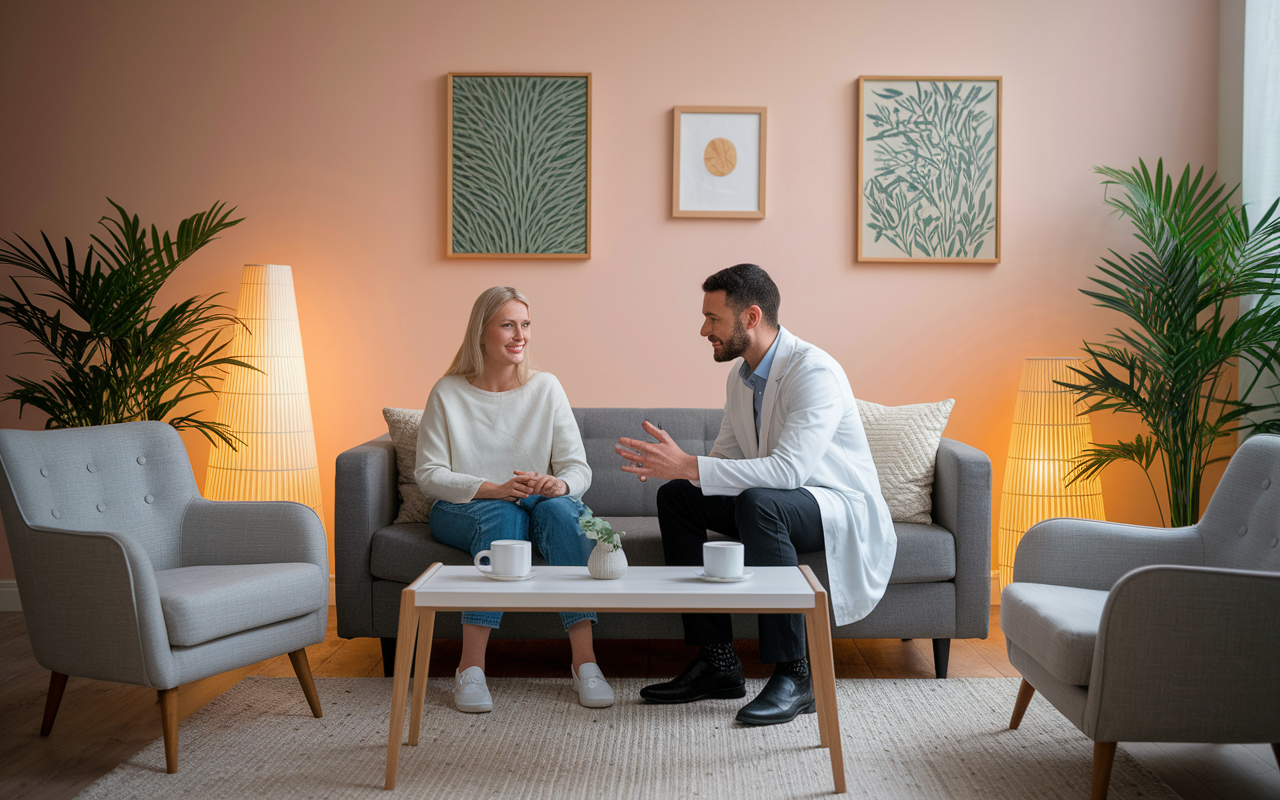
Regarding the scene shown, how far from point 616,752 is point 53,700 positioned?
140 cm

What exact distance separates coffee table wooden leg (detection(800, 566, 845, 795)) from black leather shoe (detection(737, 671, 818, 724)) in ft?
1.16

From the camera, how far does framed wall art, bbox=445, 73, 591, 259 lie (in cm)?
346

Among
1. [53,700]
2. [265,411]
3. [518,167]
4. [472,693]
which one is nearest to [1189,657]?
[472,693]

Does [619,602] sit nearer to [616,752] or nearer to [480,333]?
[616,752]

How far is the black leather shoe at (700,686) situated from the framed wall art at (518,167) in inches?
69.7

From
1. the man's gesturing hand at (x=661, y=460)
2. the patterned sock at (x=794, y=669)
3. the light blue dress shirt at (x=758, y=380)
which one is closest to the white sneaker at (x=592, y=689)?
the patterned sock at (x=794, y=669)

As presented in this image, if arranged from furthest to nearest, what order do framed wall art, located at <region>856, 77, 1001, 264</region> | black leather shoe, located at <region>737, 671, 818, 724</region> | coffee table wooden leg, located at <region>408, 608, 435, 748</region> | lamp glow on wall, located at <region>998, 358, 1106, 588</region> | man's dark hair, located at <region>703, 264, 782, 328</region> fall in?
framed wall art, located at <region>856, 77, 1001, 264</region>
lamp glow on wall, located at <region>998, 358, 1106, 588</region>
man's dark hair, located at <region>703, 264, 782, 328</region>
black leather shoe, located at <region>737, 671, 818, 724</region>
coffee table wooden leg, located at <region>408, 608, 435, 748</region>

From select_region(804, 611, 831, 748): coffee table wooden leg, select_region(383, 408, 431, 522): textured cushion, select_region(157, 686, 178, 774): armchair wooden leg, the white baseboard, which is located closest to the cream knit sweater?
select_region(383, 408, 431, 522): textured cushion

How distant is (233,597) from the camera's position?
205cm

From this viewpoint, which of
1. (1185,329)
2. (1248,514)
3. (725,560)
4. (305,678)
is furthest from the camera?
(1185,329)

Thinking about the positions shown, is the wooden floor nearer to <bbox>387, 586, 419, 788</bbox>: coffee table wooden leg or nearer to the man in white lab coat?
the man in white lab coat

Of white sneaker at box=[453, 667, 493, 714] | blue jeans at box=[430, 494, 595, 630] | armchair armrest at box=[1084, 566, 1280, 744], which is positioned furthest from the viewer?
blue jeans at box=[430, 494, 595, 630]

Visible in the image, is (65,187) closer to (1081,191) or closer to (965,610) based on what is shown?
(965,610)

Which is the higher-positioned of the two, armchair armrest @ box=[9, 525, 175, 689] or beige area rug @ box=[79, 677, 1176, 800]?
armchair armrest @ box=[9, 525, 175, 689]
